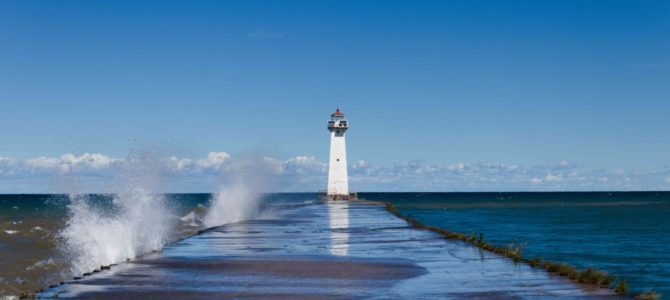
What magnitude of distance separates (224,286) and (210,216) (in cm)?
4034

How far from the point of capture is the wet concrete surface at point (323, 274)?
14.2 m

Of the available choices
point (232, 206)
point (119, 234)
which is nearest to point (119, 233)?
point (119, 234)

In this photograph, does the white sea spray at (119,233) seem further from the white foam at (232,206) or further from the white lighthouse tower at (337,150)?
the white lighthouse tower at (337,150)

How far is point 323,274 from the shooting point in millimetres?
17297

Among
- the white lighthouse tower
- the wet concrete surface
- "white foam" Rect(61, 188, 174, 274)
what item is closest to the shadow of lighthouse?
the wet concrete surface

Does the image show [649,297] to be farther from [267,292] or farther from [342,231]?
[342,231]

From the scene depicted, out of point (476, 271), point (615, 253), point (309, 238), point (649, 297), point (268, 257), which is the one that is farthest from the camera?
point (615, 253)

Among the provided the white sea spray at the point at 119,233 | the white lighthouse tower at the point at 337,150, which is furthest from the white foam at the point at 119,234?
the white lighthouse tower at the point at 337,150

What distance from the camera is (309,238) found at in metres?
28.7

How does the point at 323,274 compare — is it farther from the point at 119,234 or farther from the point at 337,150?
the point at 337,150

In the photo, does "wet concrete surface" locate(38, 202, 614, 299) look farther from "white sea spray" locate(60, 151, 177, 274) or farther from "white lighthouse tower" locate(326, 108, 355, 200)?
"white lighthouse tower" locate(326, 108, 355, 200)

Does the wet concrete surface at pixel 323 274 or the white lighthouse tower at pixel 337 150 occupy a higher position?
the white lighthouse tower at pixel 337 150

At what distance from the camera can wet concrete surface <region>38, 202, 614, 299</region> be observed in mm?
14242

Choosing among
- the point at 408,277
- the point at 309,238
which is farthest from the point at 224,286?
the point at 309,238
